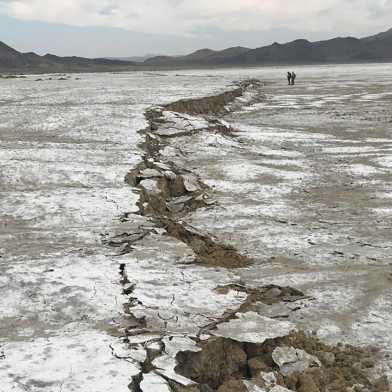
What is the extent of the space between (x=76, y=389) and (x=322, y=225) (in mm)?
6861

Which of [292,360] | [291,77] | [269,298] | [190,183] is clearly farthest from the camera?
[291,77]

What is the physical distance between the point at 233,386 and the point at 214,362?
0.45m

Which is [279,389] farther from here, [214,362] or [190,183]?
[190,183]

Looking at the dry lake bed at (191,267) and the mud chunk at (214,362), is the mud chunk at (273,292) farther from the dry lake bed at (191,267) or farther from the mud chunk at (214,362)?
the mud chunk at (214,362)

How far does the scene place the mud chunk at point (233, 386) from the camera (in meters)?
4.85

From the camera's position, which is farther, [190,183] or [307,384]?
[190,183]

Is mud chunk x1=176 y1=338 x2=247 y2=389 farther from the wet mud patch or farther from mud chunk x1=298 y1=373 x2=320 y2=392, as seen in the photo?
the wet mud patch

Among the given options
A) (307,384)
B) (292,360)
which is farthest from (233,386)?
(292,360)

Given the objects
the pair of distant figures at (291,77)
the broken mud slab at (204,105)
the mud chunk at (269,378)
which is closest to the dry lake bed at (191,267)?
the mud chunk at (269,378)

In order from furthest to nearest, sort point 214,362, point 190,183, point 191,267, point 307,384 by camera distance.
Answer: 1. point 190,183
2. point 191,267
3. point 214,362
4. point 307,384

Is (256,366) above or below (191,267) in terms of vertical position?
below

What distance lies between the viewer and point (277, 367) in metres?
5.34

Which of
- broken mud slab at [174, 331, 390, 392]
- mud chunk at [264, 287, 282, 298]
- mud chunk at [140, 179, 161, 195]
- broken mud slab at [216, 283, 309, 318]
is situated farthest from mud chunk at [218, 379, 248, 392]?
mud chunk at [140, 179, 161, 195]

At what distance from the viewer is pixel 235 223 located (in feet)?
34.2
